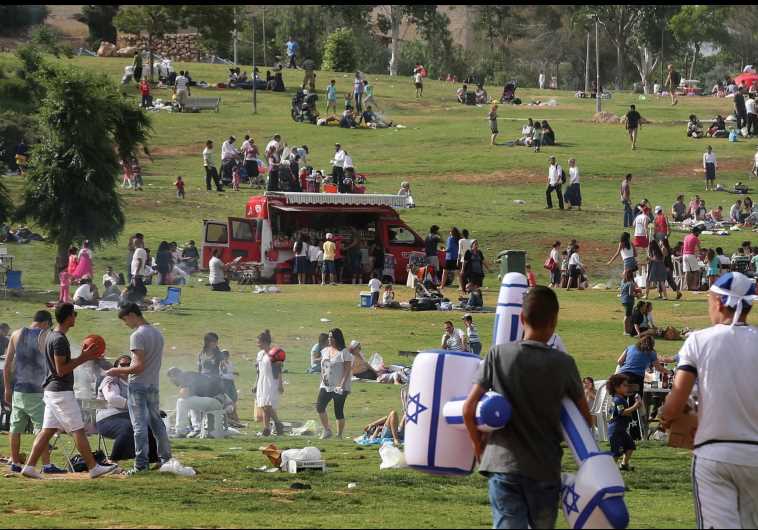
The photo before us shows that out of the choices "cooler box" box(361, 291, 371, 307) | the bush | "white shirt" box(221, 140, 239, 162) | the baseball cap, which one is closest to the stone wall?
the bush

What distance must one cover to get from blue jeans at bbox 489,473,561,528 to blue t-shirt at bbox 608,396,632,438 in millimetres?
8189

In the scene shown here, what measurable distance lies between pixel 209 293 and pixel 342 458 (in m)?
16.5

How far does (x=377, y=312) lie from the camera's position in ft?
96.3

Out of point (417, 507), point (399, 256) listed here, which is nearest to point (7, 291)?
point (399, 256)

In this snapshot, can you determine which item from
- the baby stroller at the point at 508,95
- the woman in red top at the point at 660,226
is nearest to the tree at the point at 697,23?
the baby stroller at the point at 508,95

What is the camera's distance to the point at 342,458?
1539 centimetres

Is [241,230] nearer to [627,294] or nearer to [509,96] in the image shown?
[627,294]

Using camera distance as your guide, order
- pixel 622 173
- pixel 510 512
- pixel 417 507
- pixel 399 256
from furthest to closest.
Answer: pixel 622 173, pixel 399 256, pixel 417 507, pixel 510 512

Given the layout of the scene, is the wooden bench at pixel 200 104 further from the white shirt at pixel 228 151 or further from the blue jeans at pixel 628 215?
the blue jeans at pixel 628 215

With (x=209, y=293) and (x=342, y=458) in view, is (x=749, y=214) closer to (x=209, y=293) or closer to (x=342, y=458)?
(x=209, y=293)

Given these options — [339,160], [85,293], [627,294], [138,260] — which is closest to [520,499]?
[627,294]

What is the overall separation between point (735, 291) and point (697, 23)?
9108 centimetres

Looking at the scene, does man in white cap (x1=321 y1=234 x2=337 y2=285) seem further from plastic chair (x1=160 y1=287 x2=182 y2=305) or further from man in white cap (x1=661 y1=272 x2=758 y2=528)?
man in white cap (x1=661 y1=272 x2=758 y2=528)

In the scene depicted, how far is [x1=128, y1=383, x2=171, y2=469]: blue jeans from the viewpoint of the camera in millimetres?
12984
